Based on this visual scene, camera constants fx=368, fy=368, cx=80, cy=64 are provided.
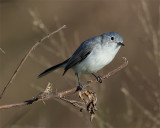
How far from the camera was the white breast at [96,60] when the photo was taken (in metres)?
3.47

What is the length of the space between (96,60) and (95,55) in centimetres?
8

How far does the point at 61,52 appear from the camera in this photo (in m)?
3.49

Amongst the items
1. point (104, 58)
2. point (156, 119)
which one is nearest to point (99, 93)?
point (104, 58)

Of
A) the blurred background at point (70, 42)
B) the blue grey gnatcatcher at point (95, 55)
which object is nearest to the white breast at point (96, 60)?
the blue grey gnatcatcher at point (95, 55)

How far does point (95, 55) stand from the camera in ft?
11.6

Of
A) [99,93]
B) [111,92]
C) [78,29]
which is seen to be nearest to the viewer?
[99,93]

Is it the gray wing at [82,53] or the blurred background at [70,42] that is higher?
the blurred background at [70,42]

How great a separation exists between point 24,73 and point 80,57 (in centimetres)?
311

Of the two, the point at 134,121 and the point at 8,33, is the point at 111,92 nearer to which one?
the point at 8,33

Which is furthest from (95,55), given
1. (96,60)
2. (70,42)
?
(70,42)

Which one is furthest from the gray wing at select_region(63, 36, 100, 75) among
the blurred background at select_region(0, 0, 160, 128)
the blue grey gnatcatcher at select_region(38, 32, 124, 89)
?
the blurred background at select_region(0, 0, 160, 128)

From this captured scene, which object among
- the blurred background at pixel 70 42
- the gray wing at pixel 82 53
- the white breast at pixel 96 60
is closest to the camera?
the white breast at pixel 96 60

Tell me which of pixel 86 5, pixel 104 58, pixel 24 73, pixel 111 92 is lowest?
pixel 104 58

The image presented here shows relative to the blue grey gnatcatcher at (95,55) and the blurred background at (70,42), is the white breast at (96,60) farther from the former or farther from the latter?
the blurred background at (70,42)
